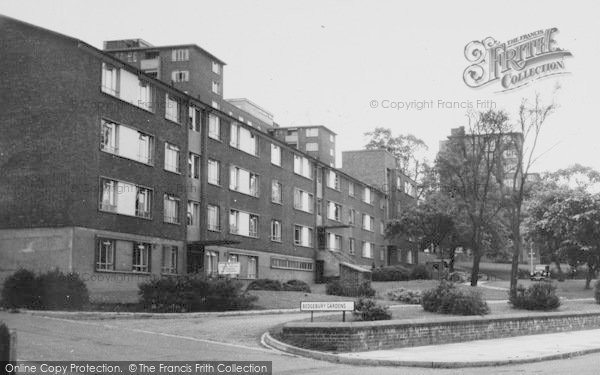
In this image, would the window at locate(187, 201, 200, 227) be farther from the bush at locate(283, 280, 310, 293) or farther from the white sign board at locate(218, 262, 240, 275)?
the white sign board at locate(218, 262, 240, 275)

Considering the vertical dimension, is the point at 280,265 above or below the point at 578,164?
below

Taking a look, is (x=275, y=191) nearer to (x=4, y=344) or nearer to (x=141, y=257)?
(x=141, y=257)

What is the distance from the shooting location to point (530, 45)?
26.8 metres

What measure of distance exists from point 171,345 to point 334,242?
43541mm

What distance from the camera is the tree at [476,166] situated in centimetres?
4641

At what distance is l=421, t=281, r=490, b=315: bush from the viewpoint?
2738 cm

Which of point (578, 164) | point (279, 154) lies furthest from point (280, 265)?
Result: point (578, 164)

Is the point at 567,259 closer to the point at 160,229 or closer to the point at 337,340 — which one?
the point at 160,229

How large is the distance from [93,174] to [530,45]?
1808 centimetres

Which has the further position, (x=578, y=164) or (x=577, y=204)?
(x=578, y=164)

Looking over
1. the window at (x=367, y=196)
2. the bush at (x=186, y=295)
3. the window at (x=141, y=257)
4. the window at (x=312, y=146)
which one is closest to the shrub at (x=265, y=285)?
the window at (x=141, y=257)

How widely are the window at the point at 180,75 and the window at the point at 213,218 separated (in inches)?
1251

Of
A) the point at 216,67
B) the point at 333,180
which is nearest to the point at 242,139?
the point at 333,180

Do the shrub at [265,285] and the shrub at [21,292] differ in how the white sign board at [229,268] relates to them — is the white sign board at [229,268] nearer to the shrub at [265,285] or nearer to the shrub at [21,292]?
the shrub at [21,292]
